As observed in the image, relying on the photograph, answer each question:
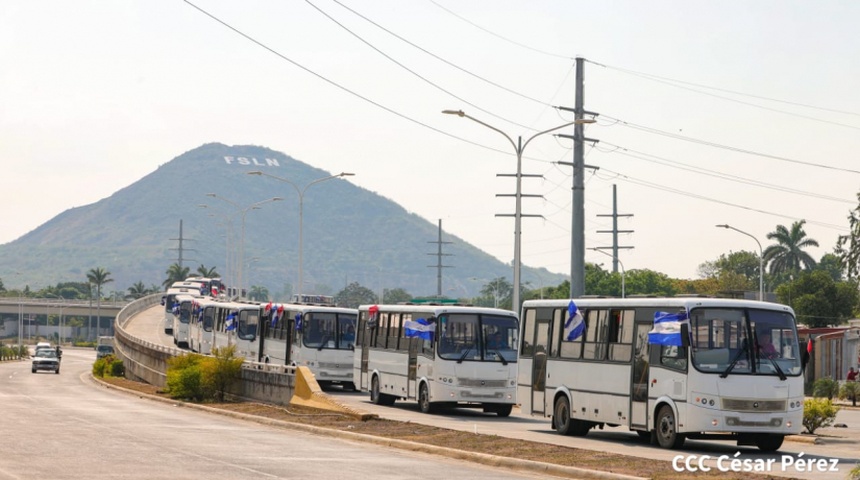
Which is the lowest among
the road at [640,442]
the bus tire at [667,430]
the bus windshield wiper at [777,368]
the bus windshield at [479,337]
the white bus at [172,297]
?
the road at [640,442]

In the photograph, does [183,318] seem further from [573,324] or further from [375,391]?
[573,324]

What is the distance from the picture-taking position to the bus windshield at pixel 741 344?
1017 inches

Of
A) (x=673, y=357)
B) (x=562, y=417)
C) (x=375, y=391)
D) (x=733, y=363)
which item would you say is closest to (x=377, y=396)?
(x=375, y=391)

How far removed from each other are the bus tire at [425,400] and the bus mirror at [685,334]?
520 inches

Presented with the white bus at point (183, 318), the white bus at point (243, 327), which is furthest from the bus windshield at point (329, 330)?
the white bus at point (183, 318)

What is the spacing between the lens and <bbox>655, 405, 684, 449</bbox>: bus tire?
2620cm

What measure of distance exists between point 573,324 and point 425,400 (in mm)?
9015

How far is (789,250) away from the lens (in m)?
174

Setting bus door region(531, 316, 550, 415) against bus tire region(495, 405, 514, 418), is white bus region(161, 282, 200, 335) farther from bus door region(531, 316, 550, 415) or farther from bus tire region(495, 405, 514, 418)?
bus door region(531, 316, 550, 415)

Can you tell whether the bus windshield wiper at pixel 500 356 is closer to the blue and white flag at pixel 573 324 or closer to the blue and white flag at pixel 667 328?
the blue and white flag at pixel 573 324

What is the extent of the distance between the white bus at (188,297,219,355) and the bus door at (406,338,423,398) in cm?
3158

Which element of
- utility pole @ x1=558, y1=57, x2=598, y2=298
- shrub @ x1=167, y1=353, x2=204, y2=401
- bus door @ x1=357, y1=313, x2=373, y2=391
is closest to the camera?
bus door @ x1=357, y1=313, x2=373, y2=391

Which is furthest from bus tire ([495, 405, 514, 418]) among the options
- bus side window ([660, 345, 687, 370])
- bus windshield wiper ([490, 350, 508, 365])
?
bus side window ([660, 345, 687, 370])

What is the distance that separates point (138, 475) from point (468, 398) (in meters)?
18.4
